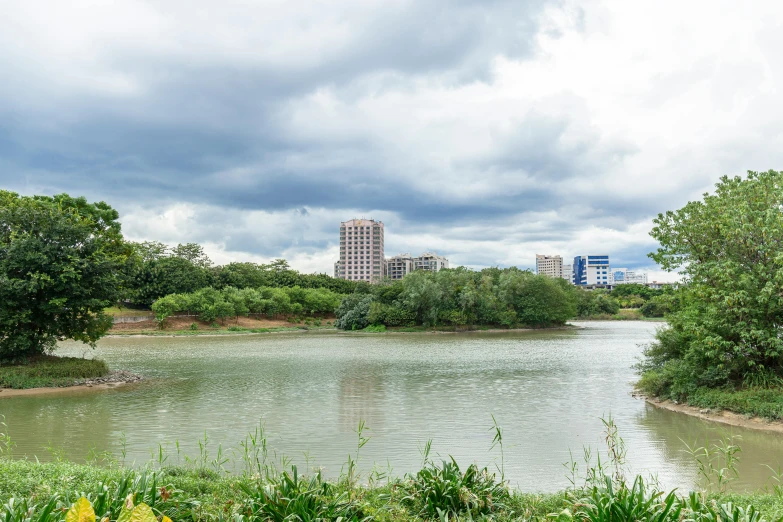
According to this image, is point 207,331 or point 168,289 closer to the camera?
point 207,331

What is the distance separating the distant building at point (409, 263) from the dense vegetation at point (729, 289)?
172 meters

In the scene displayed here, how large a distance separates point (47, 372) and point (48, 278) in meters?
3.70

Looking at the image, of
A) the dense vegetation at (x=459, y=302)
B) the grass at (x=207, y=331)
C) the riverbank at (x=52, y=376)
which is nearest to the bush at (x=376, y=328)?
the dense vegetation at (x=459, y=302)

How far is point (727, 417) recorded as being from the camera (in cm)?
1360

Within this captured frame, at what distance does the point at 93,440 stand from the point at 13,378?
10.2m

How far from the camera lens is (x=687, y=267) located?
1595 centimetres

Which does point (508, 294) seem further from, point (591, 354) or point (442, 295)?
point (591, 354)

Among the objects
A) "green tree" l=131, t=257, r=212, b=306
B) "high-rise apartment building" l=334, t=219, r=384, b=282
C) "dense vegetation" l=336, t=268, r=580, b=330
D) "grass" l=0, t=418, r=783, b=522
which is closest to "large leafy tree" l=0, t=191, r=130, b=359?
"grass" l=0, t=418, r=783, b=522

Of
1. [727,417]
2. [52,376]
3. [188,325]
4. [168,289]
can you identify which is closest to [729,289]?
[727,417]

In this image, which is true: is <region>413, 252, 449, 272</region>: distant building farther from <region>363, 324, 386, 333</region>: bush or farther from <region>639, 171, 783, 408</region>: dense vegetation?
<region>639, 171, 783, 408</region>: dense vegetation

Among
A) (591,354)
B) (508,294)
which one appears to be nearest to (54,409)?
(591,354)

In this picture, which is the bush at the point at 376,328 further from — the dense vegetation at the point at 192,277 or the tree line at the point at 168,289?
the dense vegetation at the point at 192,277

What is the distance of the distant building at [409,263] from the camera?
→ 623 feet

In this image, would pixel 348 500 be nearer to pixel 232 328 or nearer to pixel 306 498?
pixel 306 498
